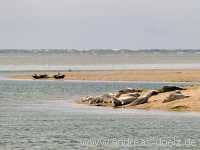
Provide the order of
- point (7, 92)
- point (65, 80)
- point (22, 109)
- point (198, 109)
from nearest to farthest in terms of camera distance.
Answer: point (198, 109) < point (22, 109) < point (7, 92) < point (65, 80)

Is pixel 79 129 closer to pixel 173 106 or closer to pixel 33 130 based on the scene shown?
pixel 33 130

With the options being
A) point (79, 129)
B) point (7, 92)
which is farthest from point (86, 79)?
point (79, 129)

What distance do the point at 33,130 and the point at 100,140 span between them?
4765 mm

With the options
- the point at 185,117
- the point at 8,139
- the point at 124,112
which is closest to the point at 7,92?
the point at 124,112

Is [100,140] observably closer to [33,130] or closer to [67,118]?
[33,130]

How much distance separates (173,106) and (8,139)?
16.0m

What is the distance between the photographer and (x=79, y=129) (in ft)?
125

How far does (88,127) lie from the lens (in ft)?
128

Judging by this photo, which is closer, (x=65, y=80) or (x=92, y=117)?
(x=92, y=117)

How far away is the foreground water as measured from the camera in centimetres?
3300

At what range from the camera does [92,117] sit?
144 ft

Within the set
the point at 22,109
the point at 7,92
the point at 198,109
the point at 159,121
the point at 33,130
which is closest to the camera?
the point at 33,130

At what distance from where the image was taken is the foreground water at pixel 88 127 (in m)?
33.0

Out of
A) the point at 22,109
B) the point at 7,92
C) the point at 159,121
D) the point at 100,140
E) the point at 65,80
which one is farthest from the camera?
the point at 65,80
